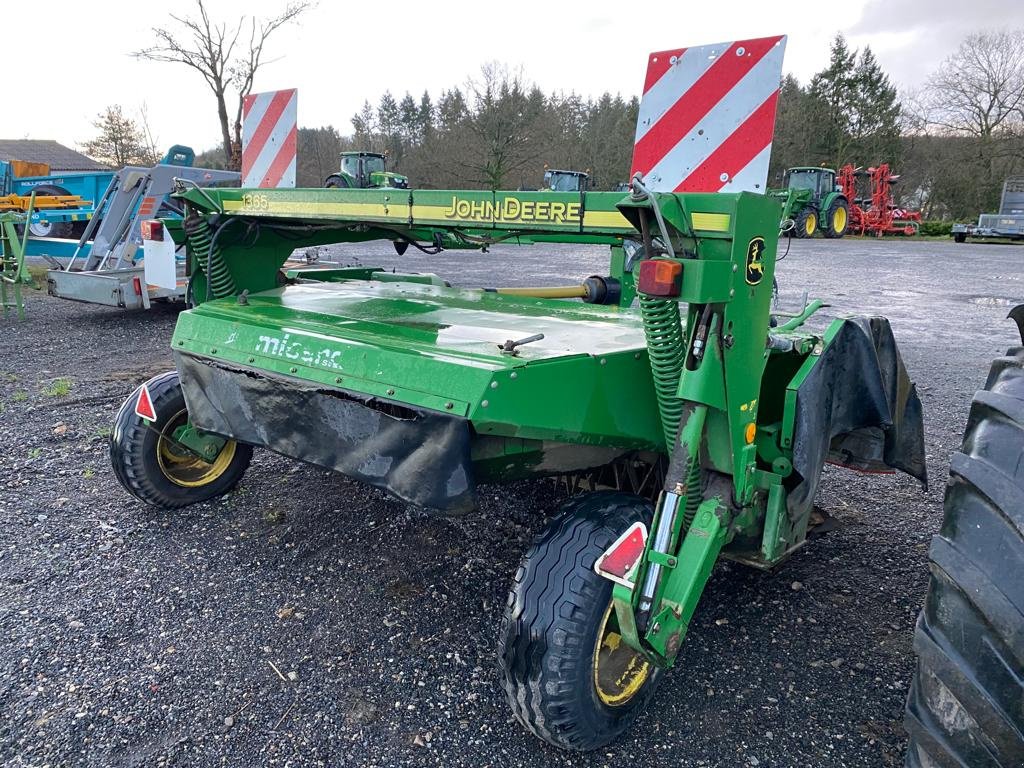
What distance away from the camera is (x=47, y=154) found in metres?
45.5

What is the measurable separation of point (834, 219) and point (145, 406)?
83.4ft

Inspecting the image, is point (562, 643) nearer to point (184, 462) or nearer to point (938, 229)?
point (184, 462)

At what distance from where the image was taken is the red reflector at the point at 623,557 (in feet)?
6.34

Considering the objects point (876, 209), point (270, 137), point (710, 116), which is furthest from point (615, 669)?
point (876, 209)

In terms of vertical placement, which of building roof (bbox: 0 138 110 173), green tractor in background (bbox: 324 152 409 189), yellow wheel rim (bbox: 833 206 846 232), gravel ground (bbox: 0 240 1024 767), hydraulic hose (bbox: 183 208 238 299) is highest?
building roof (bbox: 0 138 110 173)

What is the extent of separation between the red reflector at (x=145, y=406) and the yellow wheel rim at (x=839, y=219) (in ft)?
81.9

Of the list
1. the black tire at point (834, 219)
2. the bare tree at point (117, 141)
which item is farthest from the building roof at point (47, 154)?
the black tire at point (834, 219)

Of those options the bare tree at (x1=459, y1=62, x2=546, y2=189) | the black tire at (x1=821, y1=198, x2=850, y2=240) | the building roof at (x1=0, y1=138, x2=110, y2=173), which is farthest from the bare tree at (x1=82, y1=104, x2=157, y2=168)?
the black tire at (x1=821, y1=198, x2=850, y2=240)

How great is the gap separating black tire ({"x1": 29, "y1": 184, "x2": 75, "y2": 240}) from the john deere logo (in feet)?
40.4

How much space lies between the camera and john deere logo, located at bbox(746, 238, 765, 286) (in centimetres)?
200

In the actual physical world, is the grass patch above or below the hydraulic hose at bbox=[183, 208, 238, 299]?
below

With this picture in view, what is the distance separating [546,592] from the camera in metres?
2.06

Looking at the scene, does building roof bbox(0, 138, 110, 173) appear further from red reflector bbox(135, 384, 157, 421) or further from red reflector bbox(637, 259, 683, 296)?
red reflector bbox(637, 259, 683, 296)

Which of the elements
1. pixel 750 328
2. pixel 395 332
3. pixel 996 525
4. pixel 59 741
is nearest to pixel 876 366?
pixel 750 328
